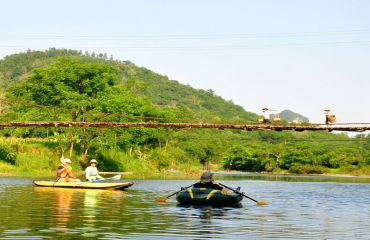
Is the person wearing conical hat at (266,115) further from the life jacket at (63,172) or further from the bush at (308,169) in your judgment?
the bush at (308,169)

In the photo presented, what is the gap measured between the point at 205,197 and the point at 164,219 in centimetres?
681

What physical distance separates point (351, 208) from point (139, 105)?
183ft

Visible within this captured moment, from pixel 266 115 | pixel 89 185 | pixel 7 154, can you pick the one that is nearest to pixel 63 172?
pixel 89 185

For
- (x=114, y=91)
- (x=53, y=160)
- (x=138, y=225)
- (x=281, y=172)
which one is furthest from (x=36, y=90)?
(x=138, y=225)

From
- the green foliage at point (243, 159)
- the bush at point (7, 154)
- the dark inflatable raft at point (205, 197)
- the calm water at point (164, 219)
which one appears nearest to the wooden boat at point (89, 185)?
the calm water at point (164, 219)

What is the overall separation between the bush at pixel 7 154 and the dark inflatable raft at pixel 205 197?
120 ft

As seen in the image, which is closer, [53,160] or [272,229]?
[272,229]

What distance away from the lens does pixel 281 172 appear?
115 metres

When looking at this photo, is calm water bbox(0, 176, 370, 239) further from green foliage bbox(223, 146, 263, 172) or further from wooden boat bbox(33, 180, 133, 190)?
green foliage bbox(223, 146, 263, 172)

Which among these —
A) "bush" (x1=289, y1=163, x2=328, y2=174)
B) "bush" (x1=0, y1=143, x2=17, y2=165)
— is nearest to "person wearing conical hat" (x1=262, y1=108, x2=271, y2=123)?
"bush" (x1=0, y1=143, x2=17, y2=165)

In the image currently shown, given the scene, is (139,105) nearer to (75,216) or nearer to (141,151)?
(141,151)

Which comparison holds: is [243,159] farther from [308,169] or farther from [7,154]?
[7,154]

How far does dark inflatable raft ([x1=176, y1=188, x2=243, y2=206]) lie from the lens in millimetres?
29891

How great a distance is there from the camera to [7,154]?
210 feet
